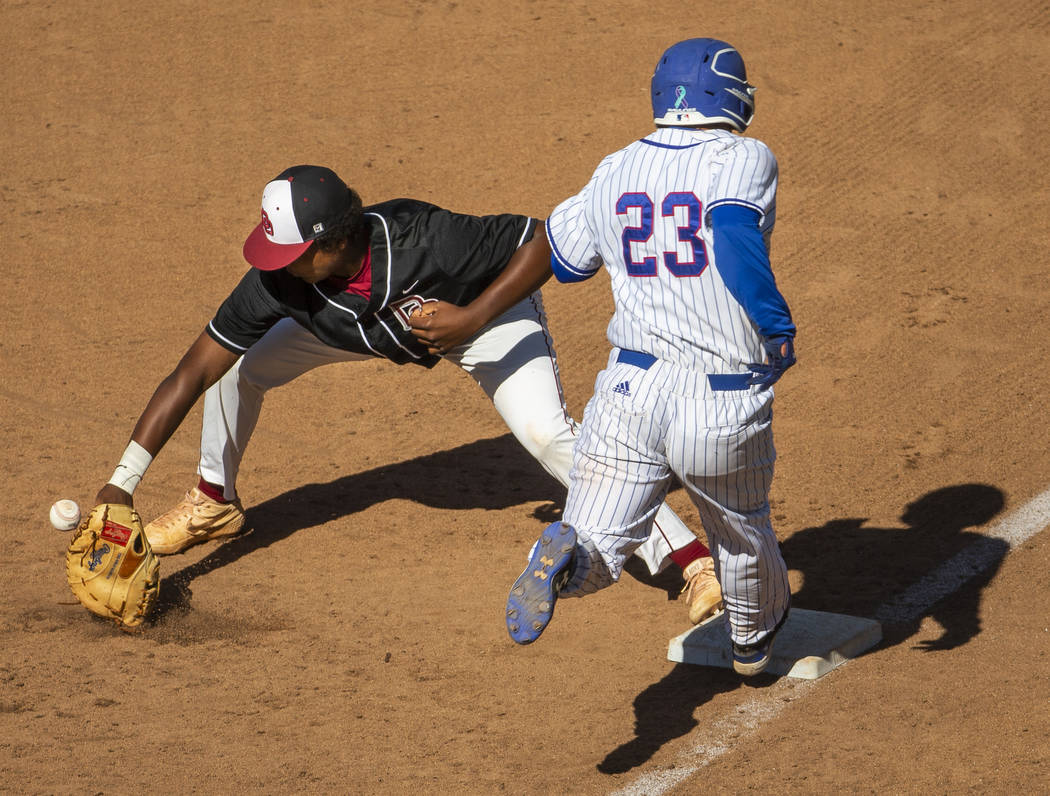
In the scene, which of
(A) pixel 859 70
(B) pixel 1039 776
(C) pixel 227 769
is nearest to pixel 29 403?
(C) pixel 227 769

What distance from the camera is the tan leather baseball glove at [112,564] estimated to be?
463cm

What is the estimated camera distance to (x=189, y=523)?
17.9 ft

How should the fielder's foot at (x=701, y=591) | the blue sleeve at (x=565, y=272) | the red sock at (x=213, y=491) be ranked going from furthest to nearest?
the red sock at (x=213, y=491), the fielder's foot at (x=701, y=591), the blue sleeve at (x=565, y=272)

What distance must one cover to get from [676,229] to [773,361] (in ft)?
1.37

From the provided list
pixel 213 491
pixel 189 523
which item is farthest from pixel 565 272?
pixel 189 523

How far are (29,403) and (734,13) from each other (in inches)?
232

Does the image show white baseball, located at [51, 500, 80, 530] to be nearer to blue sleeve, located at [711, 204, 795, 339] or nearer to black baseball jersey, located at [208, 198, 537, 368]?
black baseball jersey, located at [208, 198, 537, 368]

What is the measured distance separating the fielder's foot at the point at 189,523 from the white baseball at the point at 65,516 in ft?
1.92

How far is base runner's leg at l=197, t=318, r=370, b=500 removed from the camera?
5.21 meters

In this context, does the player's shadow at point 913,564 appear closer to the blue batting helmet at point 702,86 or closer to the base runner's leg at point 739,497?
the base runner's leg at point 739,497

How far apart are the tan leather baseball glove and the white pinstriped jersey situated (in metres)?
2.07

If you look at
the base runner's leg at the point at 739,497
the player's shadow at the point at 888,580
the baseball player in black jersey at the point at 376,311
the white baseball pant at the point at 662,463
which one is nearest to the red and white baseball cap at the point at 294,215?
the baseball player in black jersey at the point at 376,311

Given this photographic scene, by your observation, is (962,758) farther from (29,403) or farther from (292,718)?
(29,403)

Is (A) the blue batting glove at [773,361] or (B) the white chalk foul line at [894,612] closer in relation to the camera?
(A) the blue batting glove at [773,361]
